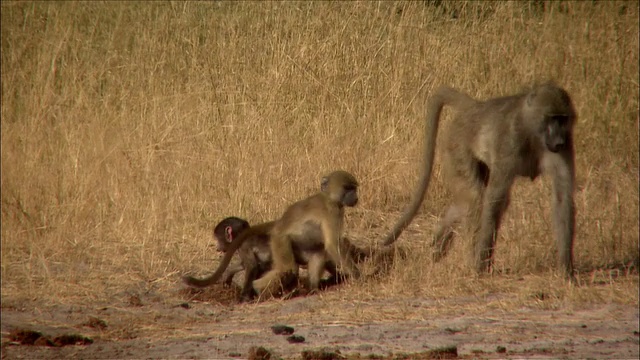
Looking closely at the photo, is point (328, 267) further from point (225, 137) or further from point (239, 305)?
point (225, 137)

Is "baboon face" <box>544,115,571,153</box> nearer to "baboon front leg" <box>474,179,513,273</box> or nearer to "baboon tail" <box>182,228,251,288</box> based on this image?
"baboon front leg" <box>474,179,513,273</box>

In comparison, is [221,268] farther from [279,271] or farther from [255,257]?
[279,271]

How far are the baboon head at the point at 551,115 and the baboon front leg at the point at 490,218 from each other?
429 millimetres

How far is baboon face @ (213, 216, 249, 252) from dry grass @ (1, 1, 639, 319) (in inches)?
17.0

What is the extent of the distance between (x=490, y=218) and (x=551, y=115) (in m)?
0.86

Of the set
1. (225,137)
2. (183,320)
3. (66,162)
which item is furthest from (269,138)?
(183,320)

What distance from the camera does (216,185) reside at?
8406mm

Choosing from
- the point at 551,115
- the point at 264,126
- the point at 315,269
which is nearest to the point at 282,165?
the point at 264,126

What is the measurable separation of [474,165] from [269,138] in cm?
280

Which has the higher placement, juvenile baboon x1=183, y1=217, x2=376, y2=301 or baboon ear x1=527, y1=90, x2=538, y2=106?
baboon ear x1=527, y1=90, x2=538, y2=106

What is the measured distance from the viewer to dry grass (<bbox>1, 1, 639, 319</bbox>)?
7.01 meters

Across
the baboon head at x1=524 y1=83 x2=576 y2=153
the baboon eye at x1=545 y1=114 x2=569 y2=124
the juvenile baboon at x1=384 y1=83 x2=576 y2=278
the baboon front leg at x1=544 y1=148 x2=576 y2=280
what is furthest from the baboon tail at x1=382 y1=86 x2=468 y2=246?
the baboon front leg at x1=544 y1=148 x2=576 y2=280

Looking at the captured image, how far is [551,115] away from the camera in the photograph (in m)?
6.34

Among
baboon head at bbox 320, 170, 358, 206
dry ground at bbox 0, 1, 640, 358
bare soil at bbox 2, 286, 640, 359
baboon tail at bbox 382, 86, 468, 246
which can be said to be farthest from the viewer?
baboon tail at bbox 382, 86, 468, 246
